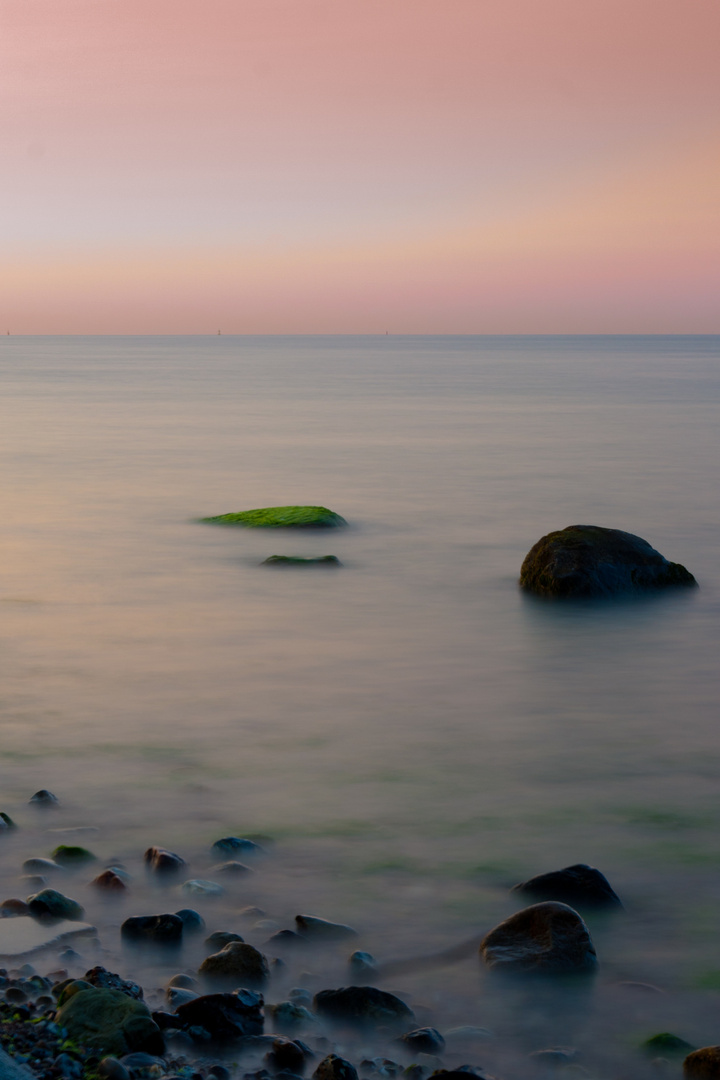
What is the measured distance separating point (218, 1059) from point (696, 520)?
55.6 ft

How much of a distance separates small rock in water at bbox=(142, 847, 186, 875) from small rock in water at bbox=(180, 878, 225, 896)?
0.16m

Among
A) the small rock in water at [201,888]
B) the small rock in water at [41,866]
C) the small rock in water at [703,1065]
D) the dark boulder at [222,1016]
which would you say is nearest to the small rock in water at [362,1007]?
the dark boulder at [222,1016]

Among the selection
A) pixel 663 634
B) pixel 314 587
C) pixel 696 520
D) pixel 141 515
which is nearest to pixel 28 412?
pixel 141 515

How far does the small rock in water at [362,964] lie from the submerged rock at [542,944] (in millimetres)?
484

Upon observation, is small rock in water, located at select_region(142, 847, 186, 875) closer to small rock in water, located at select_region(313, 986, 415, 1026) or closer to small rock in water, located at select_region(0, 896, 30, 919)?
small rock in water, located at select_region(0, 896, 30, 919)

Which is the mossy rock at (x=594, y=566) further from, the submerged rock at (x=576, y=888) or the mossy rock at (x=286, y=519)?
the submerged rock at (x=576, y=888)

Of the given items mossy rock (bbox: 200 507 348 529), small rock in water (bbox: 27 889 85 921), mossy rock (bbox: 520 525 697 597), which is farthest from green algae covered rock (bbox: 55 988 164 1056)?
mossy rock (bbox: 200 507 348 529)

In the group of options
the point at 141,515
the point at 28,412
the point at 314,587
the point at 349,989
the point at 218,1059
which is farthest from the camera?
the point at 28,412

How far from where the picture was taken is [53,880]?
234 inches

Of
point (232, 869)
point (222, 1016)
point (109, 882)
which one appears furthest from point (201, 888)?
point (222, 1016)

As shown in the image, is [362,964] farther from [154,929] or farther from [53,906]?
[53,906]

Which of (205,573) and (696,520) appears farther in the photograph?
(696,520)

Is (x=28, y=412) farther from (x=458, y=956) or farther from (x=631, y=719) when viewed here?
(x=458, y=956)

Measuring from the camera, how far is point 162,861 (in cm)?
608
